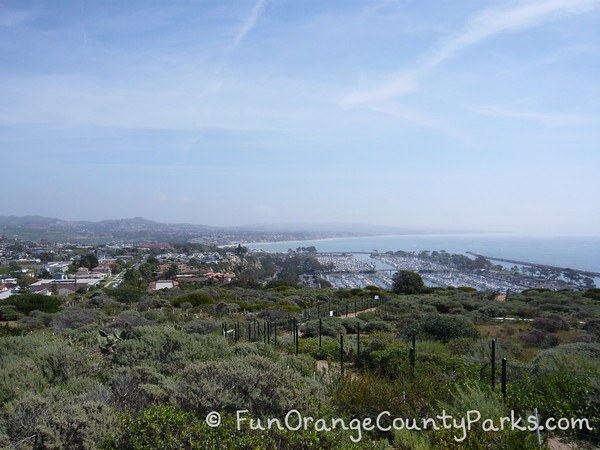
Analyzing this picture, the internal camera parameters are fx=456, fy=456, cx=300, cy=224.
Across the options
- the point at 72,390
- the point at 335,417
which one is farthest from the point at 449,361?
the point at 72,390

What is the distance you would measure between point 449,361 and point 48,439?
6306mm

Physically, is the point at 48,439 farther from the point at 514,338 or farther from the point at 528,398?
the point at 514,338

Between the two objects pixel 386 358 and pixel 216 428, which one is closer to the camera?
pixel 216 428

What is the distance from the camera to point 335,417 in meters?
5.01

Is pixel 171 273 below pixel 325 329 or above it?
below

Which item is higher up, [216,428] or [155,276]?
[216,428]

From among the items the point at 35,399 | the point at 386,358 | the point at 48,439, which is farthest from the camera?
the point at 386,358

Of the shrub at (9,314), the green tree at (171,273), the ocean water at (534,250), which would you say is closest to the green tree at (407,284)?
the shrub at (9,314)

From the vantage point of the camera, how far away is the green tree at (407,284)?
33906mm

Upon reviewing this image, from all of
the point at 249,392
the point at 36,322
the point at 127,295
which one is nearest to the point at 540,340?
the point at 249,392

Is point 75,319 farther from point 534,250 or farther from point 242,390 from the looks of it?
point 534,250

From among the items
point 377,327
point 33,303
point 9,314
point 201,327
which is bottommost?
point 9,314

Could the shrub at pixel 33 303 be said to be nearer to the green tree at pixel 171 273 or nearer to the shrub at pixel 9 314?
the shrub at pixel 9 314

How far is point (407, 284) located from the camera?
1356 inches
